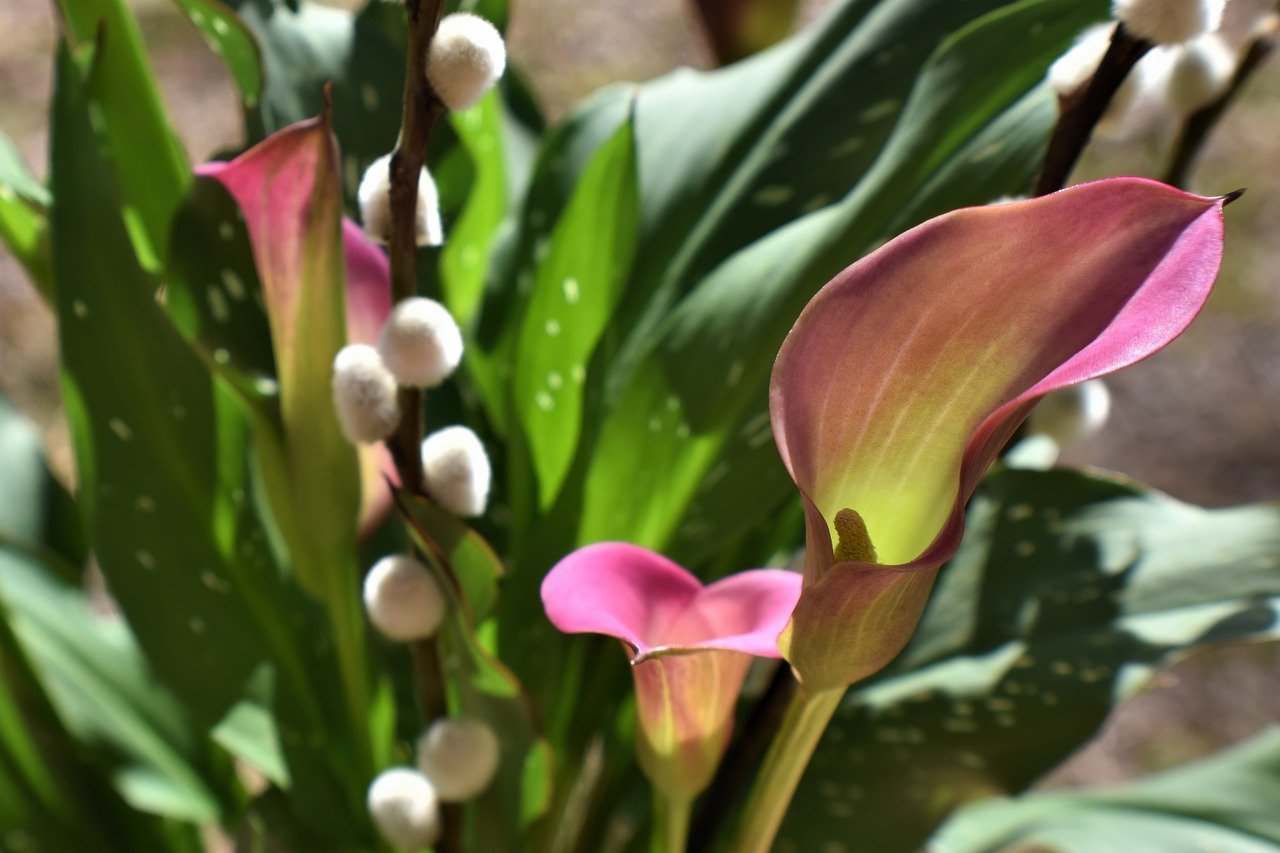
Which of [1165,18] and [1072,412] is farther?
[1072,412]

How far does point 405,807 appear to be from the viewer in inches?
8.6

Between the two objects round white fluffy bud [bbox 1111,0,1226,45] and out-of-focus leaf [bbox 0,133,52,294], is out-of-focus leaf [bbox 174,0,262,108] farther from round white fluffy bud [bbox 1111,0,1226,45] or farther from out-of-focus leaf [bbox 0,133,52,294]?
round white fluffy bud [bbox 1111,0,1226,45]

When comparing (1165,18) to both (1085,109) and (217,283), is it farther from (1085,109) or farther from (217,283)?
(217,283)

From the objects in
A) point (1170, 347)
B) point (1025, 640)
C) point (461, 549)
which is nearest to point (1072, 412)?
point (1025, 640)

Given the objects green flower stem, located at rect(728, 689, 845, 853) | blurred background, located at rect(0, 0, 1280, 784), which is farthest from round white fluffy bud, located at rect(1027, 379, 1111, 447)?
blurred background, located at rect(0, 0, 1280, 784)

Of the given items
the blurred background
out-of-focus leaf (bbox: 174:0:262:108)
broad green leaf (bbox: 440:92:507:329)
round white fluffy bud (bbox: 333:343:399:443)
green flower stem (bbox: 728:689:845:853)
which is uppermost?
out-of-focus leaf (bbox: 174:0:262:108)

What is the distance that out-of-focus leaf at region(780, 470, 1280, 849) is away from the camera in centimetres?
25

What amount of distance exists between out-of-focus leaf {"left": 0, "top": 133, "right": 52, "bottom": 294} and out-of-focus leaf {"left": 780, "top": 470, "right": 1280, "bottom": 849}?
0.66 ft

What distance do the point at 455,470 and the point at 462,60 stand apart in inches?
2.7

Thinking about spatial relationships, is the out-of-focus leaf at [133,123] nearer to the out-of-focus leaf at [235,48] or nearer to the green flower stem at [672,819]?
the out-of-focus leaf at [235,48]

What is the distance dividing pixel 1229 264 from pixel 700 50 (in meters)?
0.39

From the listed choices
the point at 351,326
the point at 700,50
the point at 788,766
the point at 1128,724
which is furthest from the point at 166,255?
the point at 700,50

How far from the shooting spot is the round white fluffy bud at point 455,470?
0.65 feet

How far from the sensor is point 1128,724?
0.63 m
